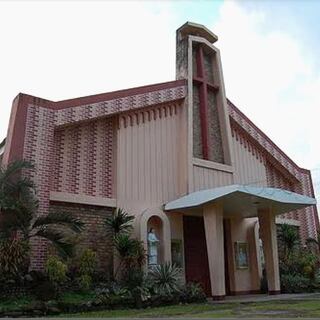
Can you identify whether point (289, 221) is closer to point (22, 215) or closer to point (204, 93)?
point (204, 93)

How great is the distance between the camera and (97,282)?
555 inches

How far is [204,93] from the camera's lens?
65.2ft

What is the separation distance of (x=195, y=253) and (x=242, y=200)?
3.10m

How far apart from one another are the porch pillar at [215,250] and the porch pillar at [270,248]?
301cm

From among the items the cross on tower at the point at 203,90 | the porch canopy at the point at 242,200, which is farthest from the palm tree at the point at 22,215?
the cross on tower at the point at 203,90

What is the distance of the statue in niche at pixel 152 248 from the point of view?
15.8 metres

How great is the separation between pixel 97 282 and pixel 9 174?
4189 millimetres

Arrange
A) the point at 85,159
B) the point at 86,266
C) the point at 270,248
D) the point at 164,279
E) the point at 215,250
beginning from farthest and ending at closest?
the point at 270,248 < the point at 85,159 < the point at 215,250 < the point at 164,279 < the point at 86,266

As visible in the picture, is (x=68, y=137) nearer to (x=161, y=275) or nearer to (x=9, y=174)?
(x=9, y=174)

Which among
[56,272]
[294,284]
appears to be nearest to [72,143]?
[56,272]

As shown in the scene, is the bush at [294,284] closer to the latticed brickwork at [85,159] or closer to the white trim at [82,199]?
the white trim at [82,199]

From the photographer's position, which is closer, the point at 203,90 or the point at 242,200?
the point at 242,200

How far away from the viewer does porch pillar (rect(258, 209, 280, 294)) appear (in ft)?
58.3

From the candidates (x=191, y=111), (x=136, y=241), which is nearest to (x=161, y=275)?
(x=136, y=241)
